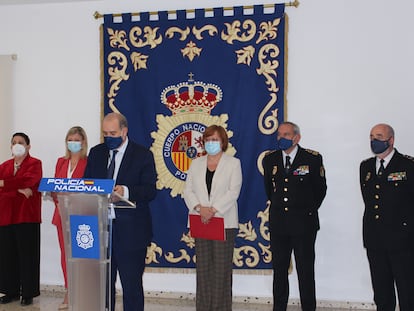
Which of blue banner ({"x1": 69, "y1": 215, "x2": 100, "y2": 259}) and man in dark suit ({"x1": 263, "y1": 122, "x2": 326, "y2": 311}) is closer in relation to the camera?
blue banner ({"x1": 69, "y1": 215, "x2": 100, "y2": 259})

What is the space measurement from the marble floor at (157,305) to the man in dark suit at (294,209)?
1.81 feet

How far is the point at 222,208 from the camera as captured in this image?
3.93 m

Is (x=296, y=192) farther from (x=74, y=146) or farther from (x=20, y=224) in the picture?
(x=20, y=224)

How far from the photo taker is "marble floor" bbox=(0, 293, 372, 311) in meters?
4.60

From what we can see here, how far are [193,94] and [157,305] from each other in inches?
79.9

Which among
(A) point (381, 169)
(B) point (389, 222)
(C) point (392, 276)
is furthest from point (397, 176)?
(C) point (392, 276)

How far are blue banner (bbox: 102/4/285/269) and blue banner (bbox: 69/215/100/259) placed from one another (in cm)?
209

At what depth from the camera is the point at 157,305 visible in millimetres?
4781

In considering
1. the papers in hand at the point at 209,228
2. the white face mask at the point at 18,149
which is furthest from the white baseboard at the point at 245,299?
the white face mask at the point at 18,149

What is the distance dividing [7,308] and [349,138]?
344cm

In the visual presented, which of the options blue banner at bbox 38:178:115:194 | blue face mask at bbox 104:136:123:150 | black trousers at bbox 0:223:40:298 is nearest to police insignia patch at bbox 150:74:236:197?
black trousers at bbox 0:223:40:298

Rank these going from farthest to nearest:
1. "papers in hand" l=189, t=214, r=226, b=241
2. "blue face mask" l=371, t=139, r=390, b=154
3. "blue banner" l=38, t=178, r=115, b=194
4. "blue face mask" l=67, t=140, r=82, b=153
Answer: "blue face mask" l=67, t=140, r=82, b=153, "papers in hand" l=189, t=214, r=226, b=241, "blue face mask" l=371, t=139, r=390, b=154, "blue banner" l=38, t=178, r=115, b=194

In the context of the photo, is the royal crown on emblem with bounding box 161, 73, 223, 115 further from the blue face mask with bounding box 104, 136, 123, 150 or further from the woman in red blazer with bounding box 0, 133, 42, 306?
the blue face mask with bounding box 104, 136, 123, 150

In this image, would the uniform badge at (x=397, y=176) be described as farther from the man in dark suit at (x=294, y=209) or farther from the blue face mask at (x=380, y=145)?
the man in dark suit at (x=294, y=209)
